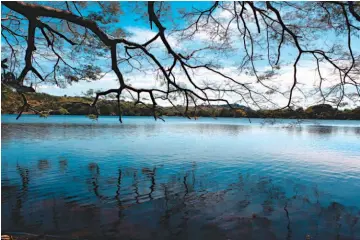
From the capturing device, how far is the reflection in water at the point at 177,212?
7.96 m

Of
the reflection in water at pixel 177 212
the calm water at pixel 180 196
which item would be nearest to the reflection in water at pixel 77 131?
the calm water at pixel 180 196

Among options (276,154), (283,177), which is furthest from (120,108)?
(276,154)

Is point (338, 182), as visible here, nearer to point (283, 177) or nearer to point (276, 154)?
point (283, 177)

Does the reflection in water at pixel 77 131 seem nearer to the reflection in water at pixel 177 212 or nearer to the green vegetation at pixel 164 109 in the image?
the reflection in water at pixel 177 212

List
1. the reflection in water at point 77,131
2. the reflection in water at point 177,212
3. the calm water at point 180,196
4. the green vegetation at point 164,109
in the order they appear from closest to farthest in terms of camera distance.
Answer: the green vegetation at point 164,109, the reflection in water at point 177,212, the calm water at point 180,196, the reflection in water at point 77,131

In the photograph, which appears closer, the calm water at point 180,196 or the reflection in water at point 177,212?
the reflection in water at point 177,212

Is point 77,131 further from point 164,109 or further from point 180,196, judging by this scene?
point 164,109

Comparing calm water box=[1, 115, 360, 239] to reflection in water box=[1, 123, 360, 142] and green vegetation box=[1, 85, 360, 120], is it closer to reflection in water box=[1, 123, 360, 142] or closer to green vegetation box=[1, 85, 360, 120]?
green vegetation box=[1, 85, 360, 120]

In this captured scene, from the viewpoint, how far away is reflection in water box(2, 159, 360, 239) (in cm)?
796

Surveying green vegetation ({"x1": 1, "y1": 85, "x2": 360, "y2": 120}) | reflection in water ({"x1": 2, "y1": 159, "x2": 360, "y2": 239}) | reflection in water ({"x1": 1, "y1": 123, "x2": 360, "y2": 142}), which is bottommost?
reflection in water ({"x1": 2, "y1": 159, "x2": 360, "y2": 239})

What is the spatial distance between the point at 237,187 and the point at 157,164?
256 inches

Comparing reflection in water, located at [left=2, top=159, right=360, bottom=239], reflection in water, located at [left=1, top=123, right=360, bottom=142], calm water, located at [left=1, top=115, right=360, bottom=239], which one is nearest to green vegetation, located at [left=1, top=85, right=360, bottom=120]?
calm water, located at [left=1, top=115, right=360, bottom=239]

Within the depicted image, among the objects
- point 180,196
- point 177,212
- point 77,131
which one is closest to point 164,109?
point 177,212

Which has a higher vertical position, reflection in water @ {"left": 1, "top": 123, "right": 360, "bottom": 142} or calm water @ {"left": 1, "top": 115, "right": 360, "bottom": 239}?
reflection in water @ {"left": 1, "top": 123, "right": 360, "bottom": 142}
